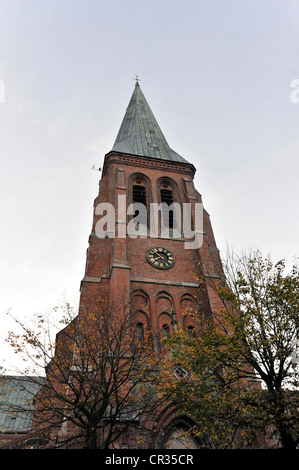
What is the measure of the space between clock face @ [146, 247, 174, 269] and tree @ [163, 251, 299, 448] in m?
10.3

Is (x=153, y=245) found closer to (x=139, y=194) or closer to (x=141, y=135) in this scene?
(x=139, y=194)

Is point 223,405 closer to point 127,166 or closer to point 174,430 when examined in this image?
point 174,430

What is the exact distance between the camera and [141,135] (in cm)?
3788

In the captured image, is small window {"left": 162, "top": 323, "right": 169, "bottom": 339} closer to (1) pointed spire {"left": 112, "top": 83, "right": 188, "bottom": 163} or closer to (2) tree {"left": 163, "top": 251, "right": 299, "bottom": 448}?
(2) tree {"left": 163, "top": 251, "right": 299, "bottom": 448}

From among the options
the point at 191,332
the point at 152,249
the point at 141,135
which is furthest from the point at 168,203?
the point at 191,332

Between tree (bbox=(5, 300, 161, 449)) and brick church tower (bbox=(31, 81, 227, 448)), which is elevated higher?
brick church tower (bbox=(31, 81, 227, 448))

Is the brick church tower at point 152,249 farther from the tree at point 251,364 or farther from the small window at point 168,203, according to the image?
the tree at point 251,364

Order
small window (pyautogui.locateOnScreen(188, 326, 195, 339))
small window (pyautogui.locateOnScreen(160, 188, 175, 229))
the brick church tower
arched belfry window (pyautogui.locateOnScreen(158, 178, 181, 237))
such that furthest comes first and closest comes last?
small window (pyautogui.locateOnScreen(160, 188, 175, 229)) < arched belfry window (pyautogui.locateOnScreen(158, 178, 181, 237)) < the brick church tower < small window (pyautogui.locateOnScreen(188, 326, 195, 339))

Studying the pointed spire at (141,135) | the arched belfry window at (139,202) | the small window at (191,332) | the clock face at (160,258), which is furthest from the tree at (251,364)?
the pointed spire at (141,135)

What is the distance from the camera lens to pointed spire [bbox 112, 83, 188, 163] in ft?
113

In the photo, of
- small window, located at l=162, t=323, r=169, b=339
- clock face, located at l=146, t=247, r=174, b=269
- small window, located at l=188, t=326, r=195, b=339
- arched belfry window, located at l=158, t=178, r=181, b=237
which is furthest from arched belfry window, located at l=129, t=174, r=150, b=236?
small window, located at l=188, t=326, r=195, b=339

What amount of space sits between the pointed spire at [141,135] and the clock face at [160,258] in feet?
35.5

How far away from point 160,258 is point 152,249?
35.7 inches

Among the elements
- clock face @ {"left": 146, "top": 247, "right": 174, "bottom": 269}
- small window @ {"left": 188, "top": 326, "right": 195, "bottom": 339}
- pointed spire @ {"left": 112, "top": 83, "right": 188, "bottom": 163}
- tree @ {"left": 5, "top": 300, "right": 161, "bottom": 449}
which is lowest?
tree @ {"left": 5, "top": 300, "right": 161, "bottom": 449}
